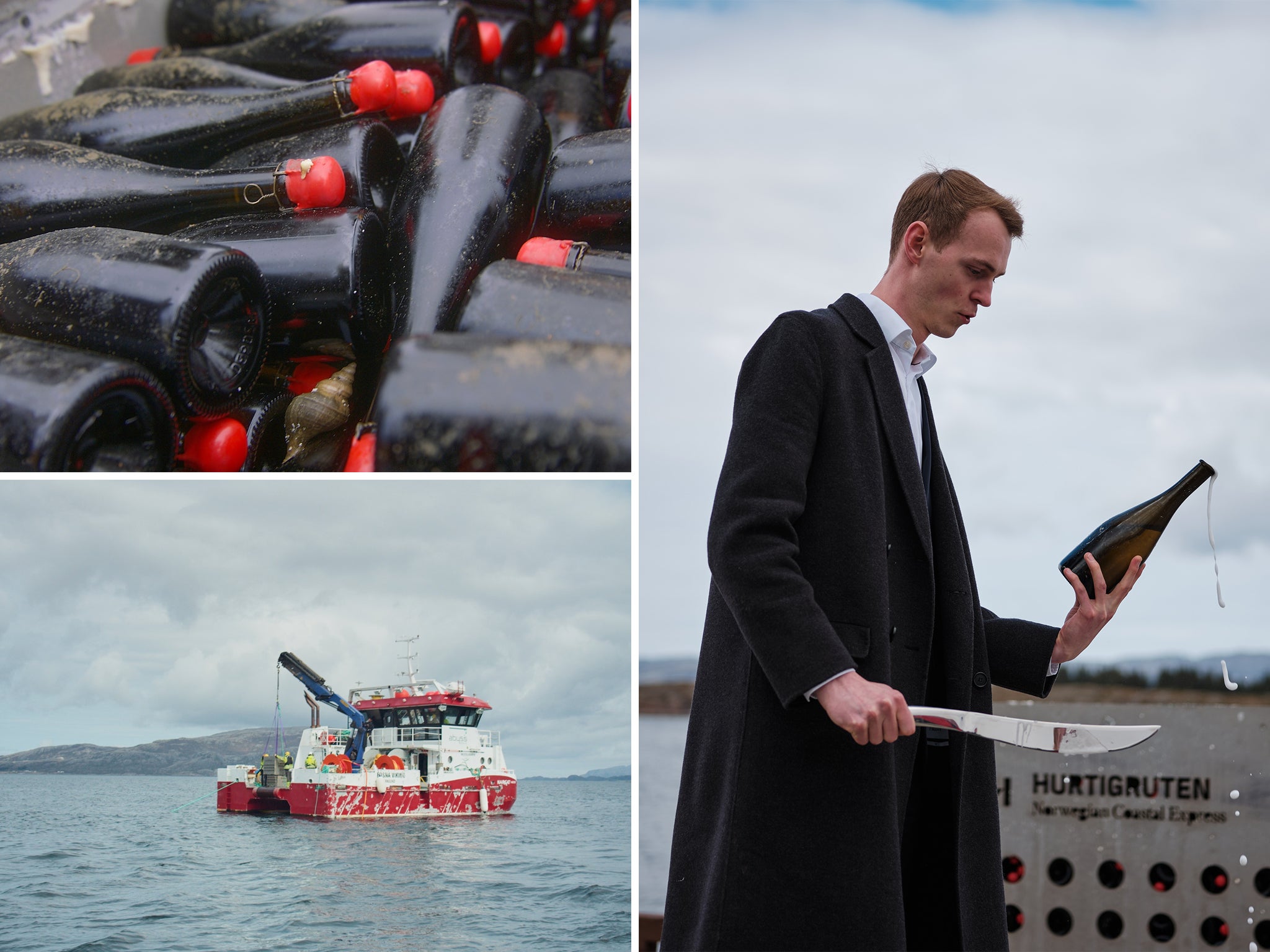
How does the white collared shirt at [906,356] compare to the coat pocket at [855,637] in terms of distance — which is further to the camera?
the white collared shirt at [906,356]

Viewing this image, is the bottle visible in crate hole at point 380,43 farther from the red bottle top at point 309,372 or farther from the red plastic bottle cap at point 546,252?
the red bottle top at point 309,372

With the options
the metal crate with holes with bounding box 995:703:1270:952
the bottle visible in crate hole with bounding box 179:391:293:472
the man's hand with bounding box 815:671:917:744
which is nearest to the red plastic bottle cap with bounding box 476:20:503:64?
the bottle visible in crate hole with bounding box 179:391:293:472

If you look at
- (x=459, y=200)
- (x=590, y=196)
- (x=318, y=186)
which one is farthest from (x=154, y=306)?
(x=590, y=196)

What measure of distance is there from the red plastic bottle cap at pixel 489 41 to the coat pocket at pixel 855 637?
3.91ft

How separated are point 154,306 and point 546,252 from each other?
57cm

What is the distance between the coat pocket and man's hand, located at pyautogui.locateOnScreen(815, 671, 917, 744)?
0.30ft

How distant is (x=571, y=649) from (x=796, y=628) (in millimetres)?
877

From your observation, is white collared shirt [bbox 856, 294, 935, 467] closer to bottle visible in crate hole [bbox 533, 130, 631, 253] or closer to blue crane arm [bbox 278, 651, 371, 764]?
bottle visible in crate hole [bbox 533, 130, 631, 253]

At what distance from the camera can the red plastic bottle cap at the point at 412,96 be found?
68.1 inches

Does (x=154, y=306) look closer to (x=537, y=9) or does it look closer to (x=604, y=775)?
(x=537, y=9)

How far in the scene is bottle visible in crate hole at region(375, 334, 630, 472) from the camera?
1.55 m

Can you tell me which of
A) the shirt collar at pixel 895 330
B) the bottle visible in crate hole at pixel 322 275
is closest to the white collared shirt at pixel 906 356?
the shirt collar at pixel 895 330

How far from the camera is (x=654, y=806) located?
14.2 feet

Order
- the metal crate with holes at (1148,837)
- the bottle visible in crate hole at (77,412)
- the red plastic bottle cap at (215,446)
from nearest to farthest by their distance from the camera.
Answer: the bottle visible in crate hole at (77,412) < the red plastic bottle cap at (215,446) < the metal crate with holes at (1148,837)
